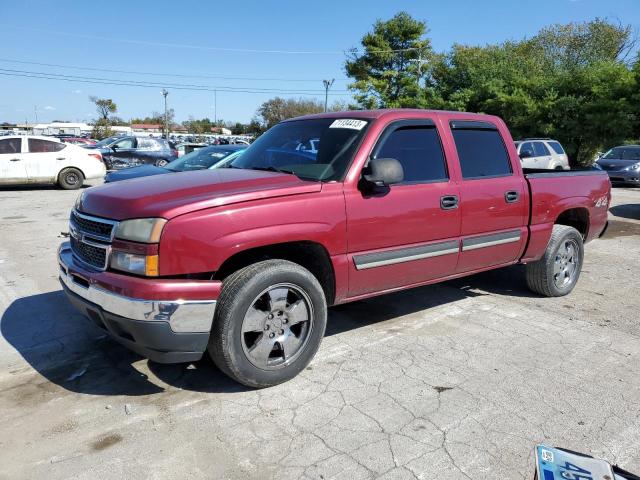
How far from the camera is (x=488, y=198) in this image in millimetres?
4492

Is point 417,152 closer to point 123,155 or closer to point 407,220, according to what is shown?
point 407,220

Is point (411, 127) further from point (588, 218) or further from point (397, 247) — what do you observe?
point (588, 218)

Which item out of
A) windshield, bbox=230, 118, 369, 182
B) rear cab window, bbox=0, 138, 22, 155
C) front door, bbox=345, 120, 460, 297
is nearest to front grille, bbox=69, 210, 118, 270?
windshield, bbox=230, 118, 369, 182

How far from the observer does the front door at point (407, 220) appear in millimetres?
3697

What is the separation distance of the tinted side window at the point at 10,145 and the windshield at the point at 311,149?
12.7 meters

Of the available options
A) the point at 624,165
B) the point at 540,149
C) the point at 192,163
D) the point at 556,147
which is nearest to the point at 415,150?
the point at 192,163

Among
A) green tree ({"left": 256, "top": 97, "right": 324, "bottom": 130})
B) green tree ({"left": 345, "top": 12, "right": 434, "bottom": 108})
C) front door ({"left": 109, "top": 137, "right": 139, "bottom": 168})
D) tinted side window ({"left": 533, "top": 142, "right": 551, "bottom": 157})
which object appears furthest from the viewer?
green tree ({"left": 256, "top": 97, "right": 324, "bottom": 130})

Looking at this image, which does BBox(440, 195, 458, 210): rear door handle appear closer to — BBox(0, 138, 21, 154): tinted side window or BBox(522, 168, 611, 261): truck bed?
BBox(522, 168, 611, 261): truck bed

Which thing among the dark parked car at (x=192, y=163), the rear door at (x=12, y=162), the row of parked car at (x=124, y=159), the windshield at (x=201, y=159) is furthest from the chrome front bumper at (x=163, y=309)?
the rear door at (x=12, y=162)

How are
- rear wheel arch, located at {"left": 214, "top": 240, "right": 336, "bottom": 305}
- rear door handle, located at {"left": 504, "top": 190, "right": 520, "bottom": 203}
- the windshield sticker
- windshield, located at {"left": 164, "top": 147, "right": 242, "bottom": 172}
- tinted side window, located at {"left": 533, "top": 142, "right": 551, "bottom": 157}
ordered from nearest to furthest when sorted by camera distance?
rear wheel arch, located at {"left": 214, "top": 240, "right": 336, "bottom": 305}
the windshield sticker
rear door handle, located at {"left": 504, "top": 190, "right": 520, "bottom": 203}
windshield, located at {"left": 164, "top": 147, "right": 242, "bottom": 172}
tinted side window, located at {"left": 533, "top": 142, "right": 551, "bottom": 157}

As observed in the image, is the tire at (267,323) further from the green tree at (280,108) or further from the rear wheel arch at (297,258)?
the green tree at (280,108)

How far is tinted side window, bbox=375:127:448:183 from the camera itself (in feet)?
13.2

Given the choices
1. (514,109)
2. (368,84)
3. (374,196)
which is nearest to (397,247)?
(374,196)

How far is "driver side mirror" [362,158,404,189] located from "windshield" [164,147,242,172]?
6128 mm
